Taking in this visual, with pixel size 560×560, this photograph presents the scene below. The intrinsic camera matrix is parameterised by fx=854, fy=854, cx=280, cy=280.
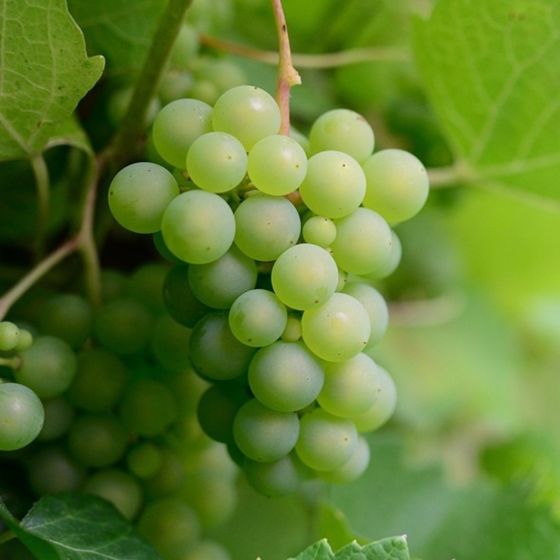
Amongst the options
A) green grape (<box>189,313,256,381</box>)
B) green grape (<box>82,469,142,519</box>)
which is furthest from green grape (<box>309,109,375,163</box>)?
green grape (<box>82,469,142,519</box>)

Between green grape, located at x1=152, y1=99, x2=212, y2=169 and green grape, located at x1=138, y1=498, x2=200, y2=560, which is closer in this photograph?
green grape, located at x1=152, y1=99, x2=212, y2=169

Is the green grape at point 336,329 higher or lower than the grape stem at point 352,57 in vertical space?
lower

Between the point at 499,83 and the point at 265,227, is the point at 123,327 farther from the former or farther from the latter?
the point at 499,83

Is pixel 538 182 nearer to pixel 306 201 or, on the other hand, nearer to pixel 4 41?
pixel 306 201

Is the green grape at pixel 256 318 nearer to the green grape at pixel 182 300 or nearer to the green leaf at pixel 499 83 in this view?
the green grape at pixel 182 300

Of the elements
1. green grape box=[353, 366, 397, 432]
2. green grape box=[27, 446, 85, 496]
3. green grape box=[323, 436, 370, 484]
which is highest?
green grape box=[353, 366, 397, 432]

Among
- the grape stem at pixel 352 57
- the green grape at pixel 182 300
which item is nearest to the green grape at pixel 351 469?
the green grape at pixel 182 300

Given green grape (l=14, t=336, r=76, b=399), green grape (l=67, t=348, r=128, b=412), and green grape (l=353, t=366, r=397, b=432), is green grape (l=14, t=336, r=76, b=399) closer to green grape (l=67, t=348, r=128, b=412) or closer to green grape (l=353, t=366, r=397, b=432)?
green grape (l=67, t=348, r=128, b=412)

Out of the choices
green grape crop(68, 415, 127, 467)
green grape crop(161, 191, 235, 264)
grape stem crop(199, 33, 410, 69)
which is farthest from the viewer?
grape stem crop(199, 33, 410, 69)
